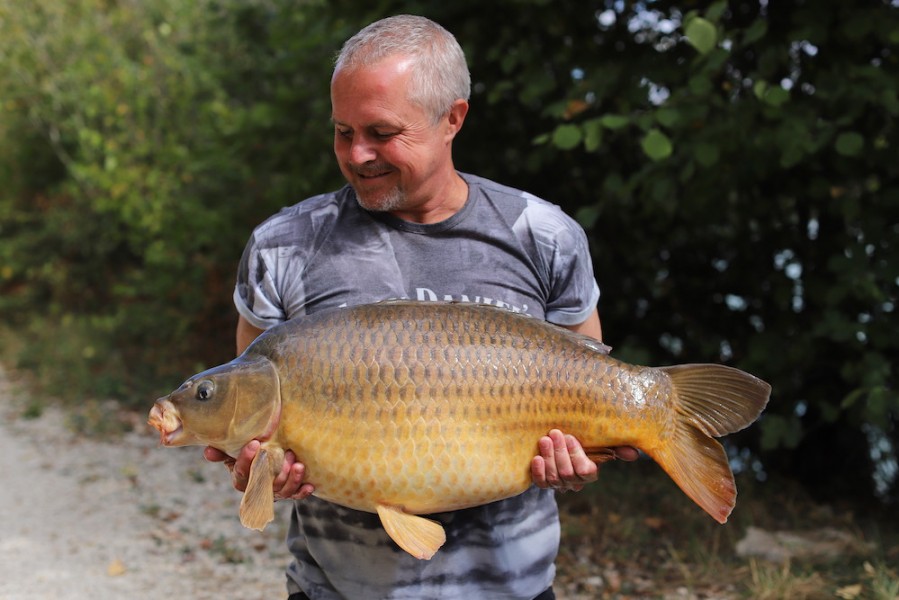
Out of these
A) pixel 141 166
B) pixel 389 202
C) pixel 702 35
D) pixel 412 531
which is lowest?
pixel 141 166

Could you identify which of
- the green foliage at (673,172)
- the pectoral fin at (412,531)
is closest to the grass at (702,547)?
the green foliage at (673,172)

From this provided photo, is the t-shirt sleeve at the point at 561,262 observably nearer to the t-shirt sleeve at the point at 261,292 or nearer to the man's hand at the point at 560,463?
the man's hand at the point at 560,463

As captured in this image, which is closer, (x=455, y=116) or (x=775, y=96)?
(x=455, y=116)

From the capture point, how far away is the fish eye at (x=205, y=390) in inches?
75.4

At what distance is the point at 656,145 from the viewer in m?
3.56

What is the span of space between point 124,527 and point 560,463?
378cm

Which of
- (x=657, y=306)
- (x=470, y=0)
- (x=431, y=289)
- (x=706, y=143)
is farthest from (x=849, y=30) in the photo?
(x=431, y=289)

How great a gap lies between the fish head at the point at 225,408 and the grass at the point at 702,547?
2.44 m

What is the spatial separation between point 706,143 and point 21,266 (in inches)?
369

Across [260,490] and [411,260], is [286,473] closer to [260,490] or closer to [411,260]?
[260,490]

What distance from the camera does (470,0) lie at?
4461mm

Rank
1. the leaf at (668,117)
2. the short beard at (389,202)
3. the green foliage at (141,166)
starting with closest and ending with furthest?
the short beard at (389,202) → the leaf at (668,117) → the green foliage at (141,166)

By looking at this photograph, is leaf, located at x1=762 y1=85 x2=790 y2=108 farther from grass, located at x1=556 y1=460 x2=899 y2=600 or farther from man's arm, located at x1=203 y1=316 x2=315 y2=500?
man's arm, located at x1=203 y1=316 x2=315 y2=500

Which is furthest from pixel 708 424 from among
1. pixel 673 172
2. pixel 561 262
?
pixel 673 172
